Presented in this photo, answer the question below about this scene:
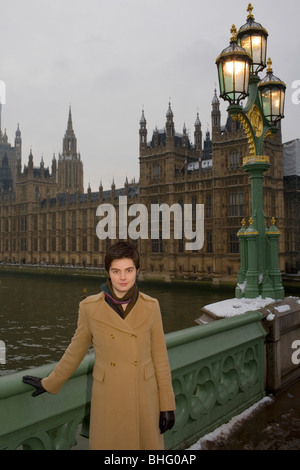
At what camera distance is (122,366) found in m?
2.44

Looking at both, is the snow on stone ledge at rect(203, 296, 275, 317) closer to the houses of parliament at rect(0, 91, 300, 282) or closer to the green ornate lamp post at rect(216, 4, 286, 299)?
the green ornate lamp post at rect(216, 4, 286, 299)

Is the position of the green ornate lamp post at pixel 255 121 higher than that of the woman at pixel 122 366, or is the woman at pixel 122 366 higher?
the green ornate lamp post at pixel 255 121

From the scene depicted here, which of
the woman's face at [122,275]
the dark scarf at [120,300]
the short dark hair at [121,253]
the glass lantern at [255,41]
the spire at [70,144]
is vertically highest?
the spire at [70,144]

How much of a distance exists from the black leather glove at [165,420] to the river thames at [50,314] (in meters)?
12.4

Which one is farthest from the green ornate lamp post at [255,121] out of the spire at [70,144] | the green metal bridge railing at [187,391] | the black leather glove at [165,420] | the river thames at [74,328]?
the spire at [70,144]

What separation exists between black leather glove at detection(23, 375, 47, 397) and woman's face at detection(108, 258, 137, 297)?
28.5 inches

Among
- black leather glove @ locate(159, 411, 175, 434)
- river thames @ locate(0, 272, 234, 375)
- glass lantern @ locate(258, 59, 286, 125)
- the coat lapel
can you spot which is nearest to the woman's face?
the coat lapel

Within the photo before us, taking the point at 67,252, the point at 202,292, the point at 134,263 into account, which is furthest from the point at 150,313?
the point at 67,252

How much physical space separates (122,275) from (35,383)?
851mm

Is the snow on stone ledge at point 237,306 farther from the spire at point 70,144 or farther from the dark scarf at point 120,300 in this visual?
Result: the spire at point 70,144

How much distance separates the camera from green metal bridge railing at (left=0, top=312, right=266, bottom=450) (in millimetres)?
2402

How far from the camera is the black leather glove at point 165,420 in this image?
2518mm

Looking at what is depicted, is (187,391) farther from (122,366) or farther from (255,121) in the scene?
(255,121)
